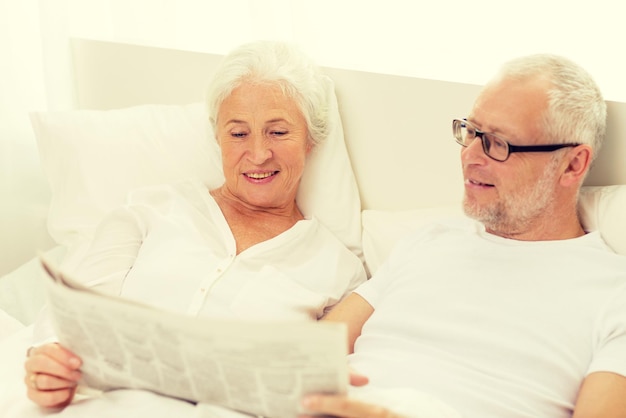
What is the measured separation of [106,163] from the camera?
6.45 ft

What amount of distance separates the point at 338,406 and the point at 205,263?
66 centimetres

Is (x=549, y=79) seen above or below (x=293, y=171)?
above

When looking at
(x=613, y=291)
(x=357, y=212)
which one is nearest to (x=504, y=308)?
(x=613, y=291)

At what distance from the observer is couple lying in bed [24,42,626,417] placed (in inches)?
50.9

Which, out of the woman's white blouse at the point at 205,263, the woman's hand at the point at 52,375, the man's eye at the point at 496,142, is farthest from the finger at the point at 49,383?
the man's eye at the point at 496,142

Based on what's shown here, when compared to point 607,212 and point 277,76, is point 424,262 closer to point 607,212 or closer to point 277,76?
point 607,212

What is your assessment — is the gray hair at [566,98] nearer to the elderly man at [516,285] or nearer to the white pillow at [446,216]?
the elderly man at [516,285]

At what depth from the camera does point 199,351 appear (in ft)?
3.50

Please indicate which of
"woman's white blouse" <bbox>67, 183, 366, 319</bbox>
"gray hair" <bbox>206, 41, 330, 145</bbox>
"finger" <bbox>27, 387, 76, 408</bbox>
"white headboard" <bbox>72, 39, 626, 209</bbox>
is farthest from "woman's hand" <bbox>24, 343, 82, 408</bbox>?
"white headboard" <bbox>72, 39, 626, 209</bbox>

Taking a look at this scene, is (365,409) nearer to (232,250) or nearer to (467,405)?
(467,405)

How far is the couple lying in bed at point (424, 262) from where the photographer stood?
1293 mm

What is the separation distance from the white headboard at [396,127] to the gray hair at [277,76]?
4.6 inches

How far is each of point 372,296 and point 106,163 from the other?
2.64 ft

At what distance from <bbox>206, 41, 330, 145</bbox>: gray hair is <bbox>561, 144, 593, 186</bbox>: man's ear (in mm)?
597
